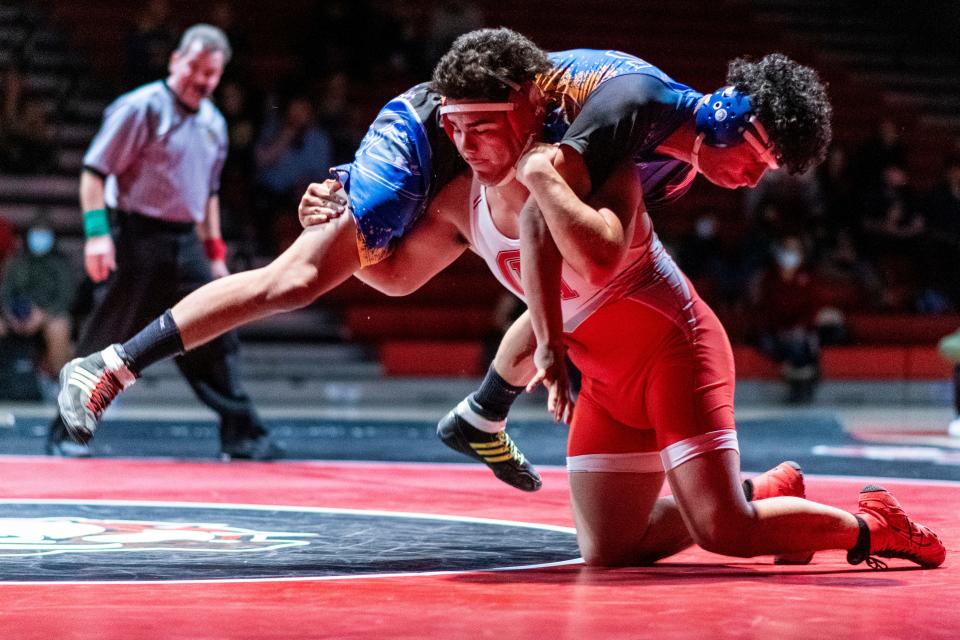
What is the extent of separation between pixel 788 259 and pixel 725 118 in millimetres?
7475

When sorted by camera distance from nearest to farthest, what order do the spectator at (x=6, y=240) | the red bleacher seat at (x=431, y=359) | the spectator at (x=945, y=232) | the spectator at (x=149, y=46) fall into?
the spectator at (x=6, y=240) < the red bleacher seat at (x=431, y=359) < the spectator at (x=149, y=46) < the spectator at (x=945, y=232)

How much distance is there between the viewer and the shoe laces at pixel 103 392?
3211mm

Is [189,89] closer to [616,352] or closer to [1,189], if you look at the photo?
[616,352]

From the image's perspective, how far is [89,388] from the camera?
323 centimetres

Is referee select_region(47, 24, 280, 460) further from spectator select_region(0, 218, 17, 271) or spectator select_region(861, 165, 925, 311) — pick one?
spectator select_region(861, 165, 925, 311)

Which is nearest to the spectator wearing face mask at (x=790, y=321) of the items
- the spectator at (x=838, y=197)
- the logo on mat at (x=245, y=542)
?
the spectator at (x=838, y=197)

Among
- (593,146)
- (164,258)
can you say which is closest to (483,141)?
(593,146)

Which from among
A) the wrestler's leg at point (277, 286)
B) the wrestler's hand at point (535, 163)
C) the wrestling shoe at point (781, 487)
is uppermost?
the wrestler's hand at point (535, 163)

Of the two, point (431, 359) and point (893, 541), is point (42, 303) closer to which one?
point (431, 359)

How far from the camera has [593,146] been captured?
2951 millimetres

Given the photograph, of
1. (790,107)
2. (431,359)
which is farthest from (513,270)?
(431,359)

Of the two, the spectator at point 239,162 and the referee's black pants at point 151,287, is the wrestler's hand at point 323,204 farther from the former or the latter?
the spectator at point 239,162

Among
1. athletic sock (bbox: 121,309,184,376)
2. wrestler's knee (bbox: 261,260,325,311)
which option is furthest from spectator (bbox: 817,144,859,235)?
athletic sock (bbox: 121,309,184,376)

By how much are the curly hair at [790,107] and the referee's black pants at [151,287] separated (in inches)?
114
